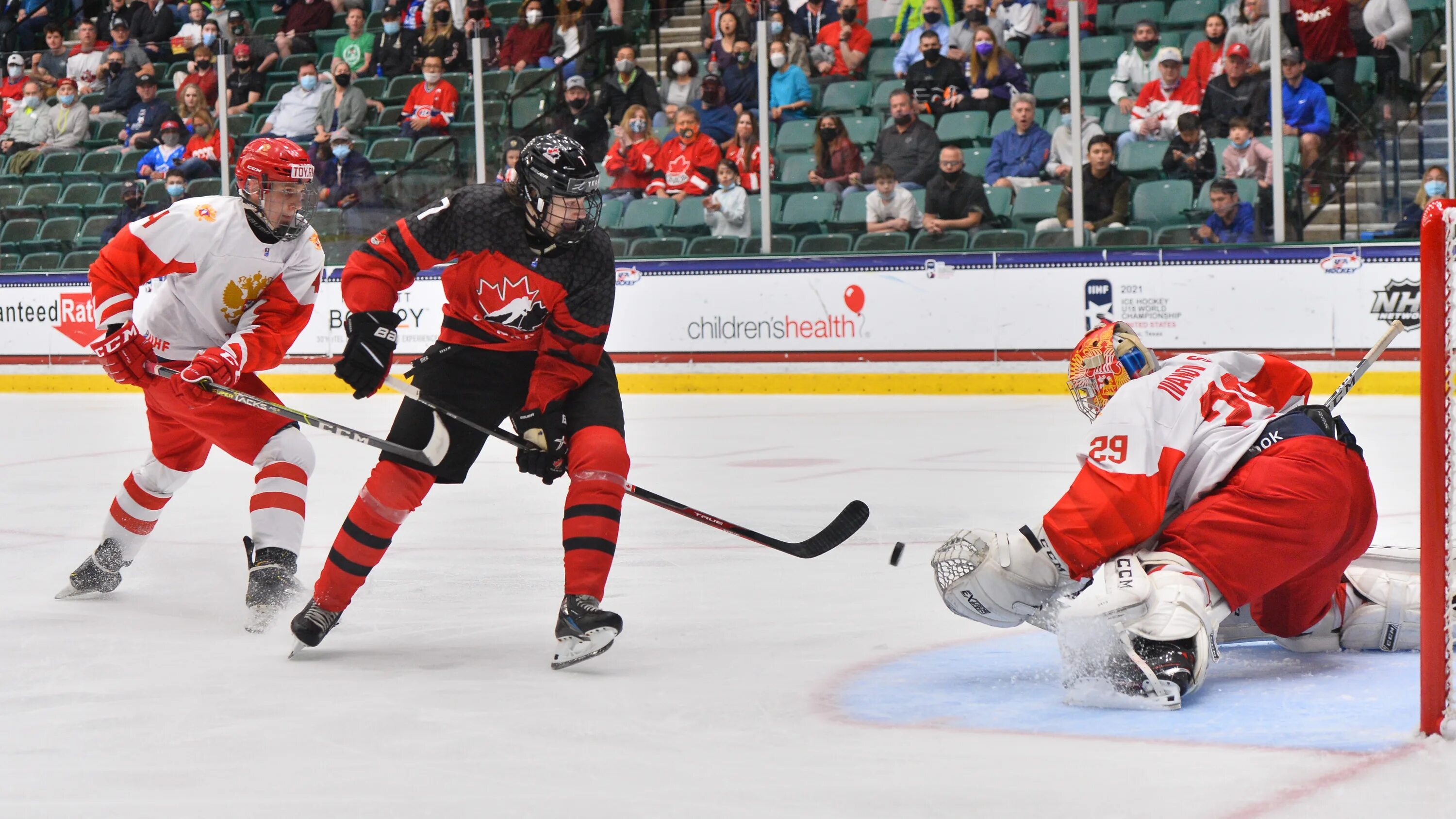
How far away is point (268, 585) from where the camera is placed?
3.71 m

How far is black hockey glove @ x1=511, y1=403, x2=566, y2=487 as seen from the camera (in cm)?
322

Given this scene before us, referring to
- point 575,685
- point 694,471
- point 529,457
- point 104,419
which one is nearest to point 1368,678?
point 575,685

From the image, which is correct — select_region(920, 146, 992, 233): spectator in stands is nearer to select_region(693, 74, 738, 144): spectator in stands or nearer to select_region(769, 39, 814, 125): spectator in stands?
select_region(769, 39, 814, 125): spectator in stands

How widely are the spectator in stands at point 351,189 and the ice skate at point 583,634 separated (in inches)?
311

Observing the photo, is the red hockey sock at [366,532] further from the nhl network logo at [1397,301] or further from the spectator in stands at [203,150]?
the spectator in stands at [203,150]

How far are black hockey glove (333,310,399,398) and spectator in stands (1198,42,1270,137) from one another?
658cm

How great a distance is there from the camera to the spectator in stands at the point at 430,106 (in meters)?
10.4

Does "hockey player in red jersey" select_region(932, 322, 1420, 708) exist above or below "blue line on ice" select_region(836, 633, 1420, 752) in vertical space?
above

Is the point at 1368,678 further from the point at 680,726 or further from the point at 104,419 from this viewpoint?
the point at 104,419

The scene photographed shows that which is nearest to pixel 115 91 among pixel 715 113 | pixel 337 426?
pixel 715 113

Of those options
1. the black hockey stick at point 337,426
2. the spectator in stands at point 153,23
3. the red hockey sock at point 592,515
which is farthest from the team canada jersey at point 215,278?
the spectator in stands at point 153,23

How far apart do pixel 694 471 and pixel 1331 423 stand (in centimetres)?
353

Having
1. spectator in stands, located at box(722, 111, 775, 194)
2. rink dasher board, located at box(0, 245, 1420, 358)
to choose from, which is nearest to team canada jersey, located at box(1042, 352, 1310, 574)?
rink dasher board, located at box(0, 245, 1420, 358)

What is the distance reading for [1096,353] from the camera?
9.64 feet
